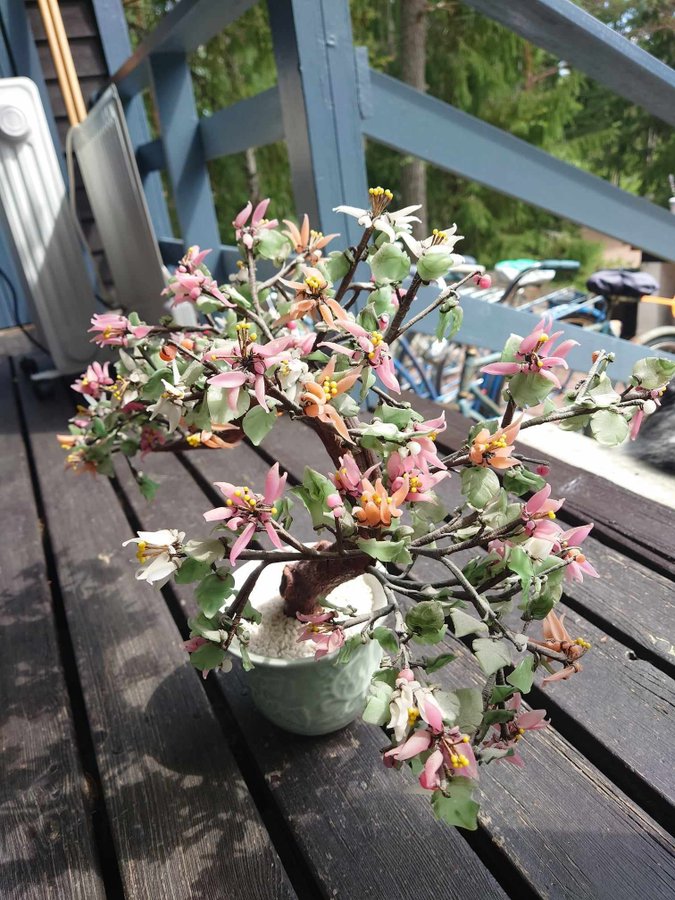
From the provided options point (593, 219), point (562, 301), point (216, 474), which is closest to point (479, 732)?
point (216, 474)

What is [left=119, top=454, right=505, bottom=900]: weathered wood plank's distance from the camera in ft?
2.04

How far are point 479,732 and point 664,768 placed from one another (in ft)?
1.10

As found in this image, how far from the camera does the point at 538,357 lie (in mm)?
530

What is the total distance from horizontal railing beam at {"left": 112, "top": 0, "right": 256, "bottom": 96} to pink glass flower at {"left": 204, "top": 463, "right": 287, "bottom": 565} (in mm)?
1417

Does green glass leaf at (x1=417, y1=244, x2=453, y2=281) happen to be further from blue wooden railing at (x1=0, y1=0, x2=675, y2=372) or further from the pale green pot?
blue wooden railing at (x1=0, y1=0, x2=675, y2=372)

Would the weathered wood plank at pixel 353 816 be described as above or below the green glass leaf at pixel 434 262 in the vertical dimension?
below

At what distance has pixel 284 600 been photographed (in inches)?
31.1

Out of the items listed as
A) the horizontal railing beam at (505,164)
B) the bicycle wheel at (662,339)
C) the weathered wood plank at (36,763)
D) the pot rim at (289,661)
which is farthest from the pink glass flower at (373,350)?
the bicycle wheel at (662,339)

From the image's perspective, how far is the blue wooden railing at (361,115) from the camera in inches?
51.2

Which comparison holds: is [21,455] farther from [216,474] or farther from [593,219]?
[593,219]

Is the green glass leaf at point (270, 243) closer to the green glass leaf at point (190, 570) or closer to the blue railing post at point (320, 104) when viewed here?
the green glass leaf at point (190, 570)

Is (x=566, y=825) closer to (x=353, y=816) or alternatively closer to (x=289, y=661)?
(x=353, y=816)

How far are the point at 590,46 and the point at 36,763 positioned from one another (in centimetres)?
158

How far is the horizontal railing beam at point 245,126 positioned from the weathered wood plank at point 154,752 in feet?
3.58
